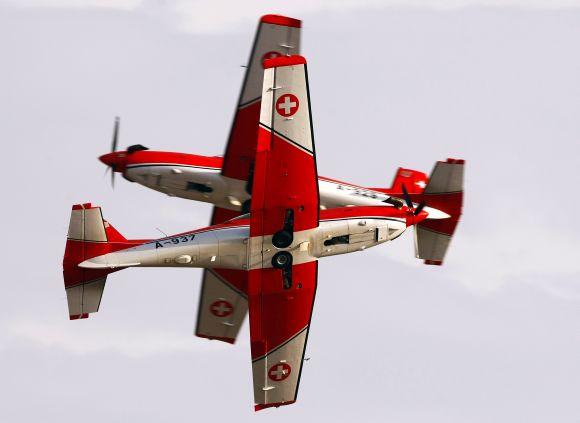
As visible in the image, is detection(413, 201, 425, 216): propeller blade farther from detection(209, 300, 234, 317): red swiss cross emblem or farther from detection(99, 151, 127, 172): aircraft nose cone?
detection(99, 151, 127, 172): aircraft nose cone

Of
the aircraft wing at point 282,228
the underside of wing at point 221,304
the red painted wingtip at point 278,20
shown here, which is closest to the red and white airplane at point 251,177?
the red painted wingtip at point 278,20

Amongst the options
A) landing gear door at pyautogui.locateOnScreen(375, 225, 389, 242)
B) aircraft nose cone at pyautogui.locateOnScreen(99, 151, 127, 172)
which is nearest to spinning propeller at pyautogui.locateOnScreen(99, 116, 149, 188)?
A: aircraft nose cone at pyautogui.locateOnScreen(99, 151, 127, 172)

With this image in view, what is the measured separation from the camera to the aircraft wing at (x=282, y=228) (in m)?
33.8

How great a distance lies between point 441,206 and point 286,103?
6.49 m

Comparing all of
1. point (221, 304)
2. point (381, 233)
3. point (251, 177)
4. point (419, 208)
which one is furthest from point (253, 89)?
point (221, 304)

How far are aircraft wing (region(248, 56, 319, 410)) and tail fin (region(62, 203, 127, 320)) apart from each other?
3.56 metres

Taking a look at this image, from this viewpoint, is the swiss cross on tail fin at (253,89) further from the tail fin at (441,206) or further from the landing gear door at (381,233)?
the tail fin at (441,206)

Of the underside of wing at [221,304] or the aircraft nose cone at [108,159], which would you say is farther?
the underside of wing at [221,304]

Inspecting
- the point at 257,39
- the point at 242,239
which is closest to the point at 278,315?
the point at 242,239

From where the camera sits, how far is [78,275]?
35.2 meters

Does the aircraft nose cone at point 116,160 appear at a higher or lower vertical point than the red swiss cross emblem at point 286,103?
lower

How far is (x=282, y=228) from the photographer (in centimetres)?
3462

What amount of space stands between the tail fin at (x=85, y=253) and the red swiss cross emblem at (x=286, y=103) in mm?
5020

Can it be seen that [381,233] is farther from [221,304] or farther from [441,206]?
[221,304]
